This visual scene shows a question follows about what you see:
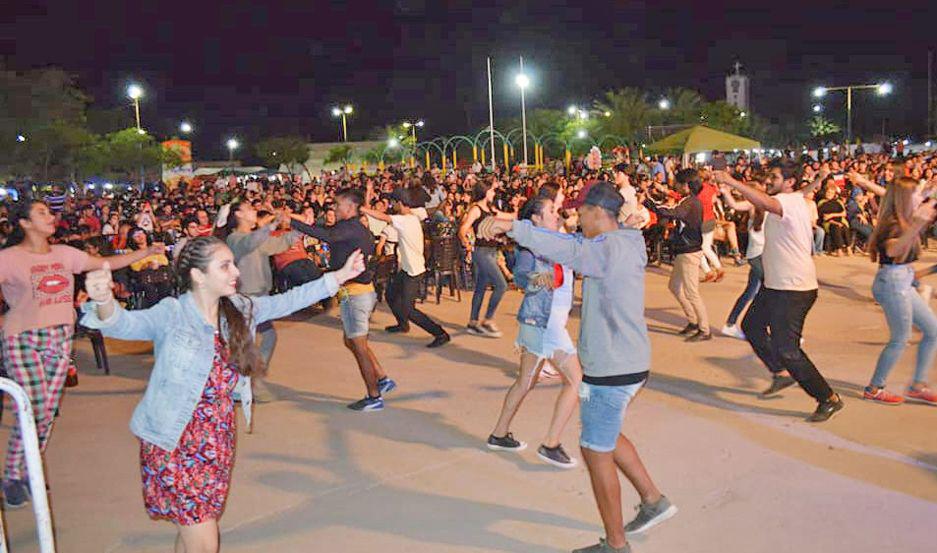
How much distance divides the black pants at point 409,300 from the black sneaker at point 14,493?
4.56 meters

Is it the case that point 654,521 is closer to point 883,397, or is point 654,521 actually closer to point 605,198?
point 605,198

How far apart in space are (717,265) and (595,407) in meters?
9.06

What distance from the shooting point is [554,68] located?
86812 mm

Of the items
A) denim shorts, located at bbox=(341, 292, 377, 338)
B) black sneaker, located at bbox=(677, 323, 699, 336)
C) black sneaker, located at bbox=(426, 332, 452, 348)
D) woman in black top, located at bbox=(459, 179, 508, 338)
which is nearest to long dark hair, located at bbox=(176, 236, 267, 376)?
denim shorts, located at bbox=(341, 292, 377, 338)

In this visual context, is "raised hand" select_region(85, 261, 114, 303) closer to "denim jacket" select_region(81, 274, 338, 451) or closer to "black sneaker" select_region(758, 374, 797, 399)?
"denim jacket" select_region(81, 274, 338, 451)

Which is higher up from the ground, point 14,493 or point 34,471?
point 34,471

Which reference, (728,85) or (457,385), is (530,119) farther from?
(728,85)

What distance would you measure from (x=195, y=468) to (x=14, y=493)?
104 inches

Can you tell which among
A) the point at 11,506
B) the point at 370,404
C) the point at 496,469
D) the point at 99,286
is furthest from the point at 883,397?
the point at 11,506

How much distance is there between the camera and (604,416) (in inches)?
169

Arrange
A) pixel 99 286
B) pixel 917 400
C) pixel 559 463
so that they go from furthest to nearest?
pixel 917 400 < pixel 559 463 < pixel 99 286

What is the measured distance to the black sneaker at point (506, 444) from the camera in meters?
6.09

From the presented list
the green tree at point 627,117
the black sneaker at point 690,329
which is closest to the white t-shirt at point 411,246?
the black sneaker at point 690,329

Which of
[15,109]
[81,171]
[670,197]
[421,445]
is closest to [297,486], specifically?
[421,445]
